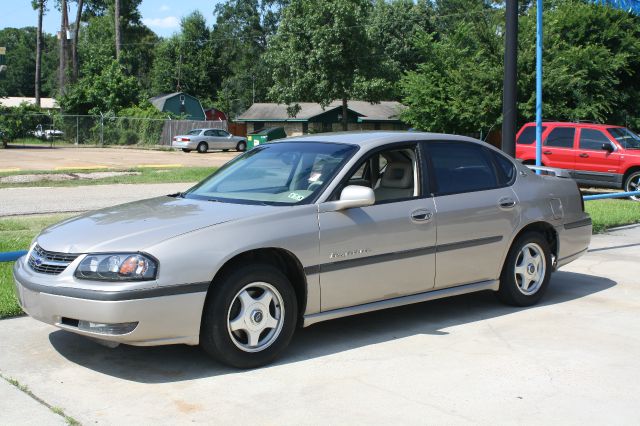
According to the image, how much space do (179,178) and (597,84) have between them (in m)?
15.5

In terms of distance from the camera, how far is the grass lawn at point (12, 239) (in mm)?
6750

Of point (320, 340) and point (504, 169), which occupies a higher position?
point (504, 169)

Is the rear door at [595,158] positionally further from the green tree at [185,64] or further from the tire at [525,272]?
the green tree at [185,64]

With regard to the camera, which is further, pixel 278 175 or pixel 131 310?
pixel 278 175

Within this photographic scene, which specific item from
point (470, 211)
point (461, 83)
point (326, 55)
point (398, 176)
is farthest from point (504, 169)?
point (326, 55)

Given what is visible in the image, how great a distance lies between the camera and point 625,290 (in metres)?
7.93

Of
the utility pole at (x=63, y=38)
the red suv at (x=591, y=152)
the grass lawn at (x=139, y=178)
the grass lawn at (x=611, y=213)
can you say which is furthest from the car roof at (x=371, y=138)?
the utility pole at (x=63, y=38)

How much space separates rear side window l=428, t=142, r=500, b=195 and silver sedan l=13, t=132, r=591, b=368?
1 centimetres

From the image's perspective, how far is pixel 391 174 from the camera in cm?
659

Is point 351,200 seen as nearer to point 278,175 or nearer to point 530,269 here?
point 278,175

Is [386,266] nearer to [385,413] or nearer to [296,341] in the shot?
[296,341]

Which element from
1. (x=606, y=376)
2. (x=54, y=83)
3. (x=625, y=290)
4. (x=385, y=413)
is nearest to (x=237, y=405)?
(x=385, y=413)

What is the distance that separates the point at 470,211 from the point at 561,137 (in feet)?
45.5

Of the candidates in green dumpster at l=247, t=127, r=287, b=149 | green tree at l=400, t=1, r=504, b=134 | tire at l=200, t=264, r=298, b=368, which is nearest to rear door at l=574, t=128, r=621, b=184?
green tree at l=400, t=1, r=504, b=134
